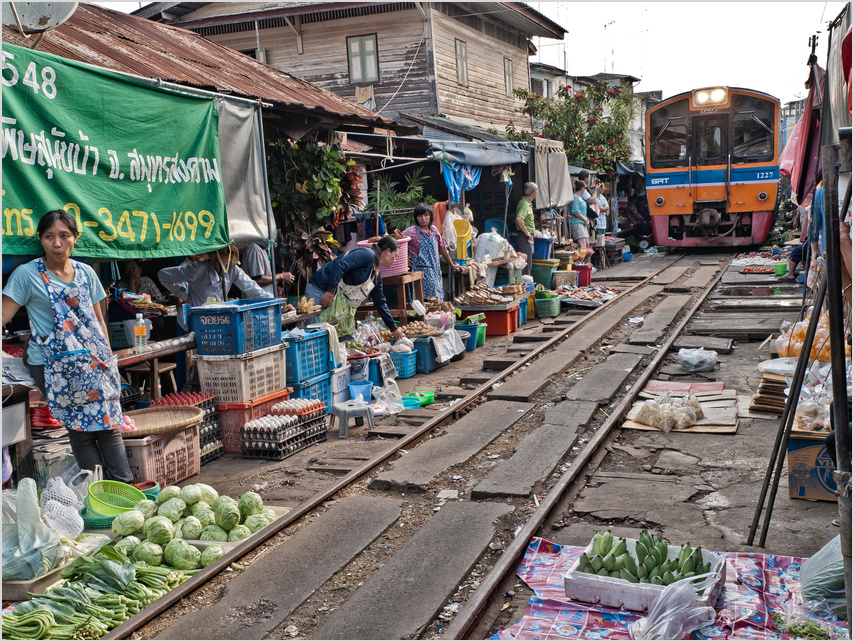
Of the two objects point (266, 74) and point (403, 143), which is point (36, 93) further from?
point (403, 143)

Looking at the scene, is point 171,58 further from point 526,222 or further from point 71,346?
point 526,222

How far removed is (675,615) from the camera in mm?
3621

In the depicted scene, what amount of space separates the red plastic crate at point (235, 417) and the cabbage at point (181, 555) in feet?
7.35

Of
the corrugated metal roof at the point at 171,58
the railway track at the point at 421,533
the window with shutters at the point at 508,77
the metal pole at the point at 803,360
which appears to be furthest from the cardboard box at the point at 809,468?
the window with shutters at the point at 508,77

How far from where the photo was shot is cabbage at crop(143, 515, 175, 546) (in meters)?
4.74

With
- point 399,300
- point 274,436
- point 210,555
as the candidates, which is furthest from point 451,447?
point 399,300

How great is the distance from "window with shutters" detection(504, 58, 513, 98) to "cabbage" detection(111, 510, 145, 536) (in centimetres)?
2032

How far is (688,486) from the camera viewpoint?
583 cm

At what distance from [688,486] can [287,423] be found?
135 inches

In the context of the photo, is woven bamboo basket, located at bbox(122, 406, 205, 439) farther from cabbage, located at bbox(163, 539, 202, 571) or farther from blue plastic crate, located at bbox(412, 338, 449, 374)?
blue plastic crate, located at bbox(412, 338, 449, 374)

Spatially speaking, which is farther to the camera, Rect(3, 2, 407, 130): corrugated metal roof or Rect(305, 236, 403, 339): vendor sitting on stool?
Rect(305, 236, 403, 339): vendor sitting on stool

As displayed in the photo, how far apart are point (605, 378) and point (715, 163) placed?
12.8m

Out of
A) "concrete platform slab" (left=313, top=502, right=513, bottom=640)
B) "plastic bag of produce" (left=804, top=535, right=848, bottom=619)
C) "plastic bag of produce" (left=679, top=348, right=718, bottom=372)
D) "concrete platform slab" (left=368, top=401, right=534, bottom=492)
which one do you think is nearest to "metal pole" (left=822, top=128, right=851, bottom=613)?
"plastic bag of produce" (left=804, top=535, right=848, bottom=619)

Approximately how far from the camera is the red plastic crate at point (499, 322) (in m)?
12.7
